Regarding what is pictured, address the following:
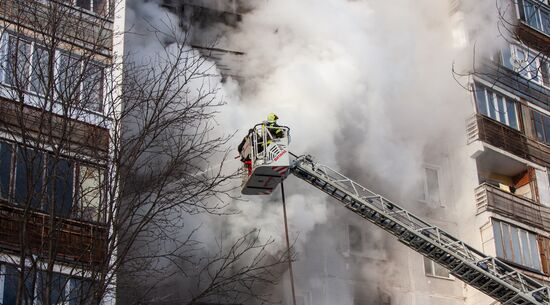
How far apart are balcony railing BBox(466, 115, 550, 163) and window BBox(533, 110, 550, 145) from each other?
277 mm

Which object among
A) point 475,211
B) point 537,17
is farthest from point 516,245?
point 537,17

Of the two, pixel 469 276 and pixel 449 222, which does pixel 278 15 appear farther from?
pixel 469 276

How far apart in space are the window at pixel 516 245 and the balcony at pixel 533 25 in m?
6.14

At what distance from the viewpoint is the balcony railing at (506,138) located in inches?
950

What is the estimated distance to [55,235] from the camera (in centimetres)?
1081

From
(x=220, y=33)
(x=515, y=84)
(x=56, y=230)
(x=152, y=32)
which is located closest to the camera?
(x=56, y=230)

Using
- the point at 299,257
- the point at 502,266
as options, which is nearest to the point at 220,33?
the point at 299,257

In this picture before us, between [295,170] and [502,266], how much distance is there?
4580 mm

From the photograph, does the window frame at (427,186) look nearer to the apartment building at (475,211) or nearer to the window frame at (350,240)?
the apartment building at (475,211)

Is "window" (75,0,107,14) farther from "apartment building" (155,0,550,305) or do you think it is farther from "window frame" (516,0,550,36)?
"window frame" (516,0,550,36)

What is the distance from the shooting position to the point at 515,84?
26344mm

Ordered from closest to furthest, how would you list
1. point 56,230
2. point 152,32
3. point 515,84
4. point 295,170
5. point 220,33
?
1. point 56,230
2. point 295,170
3. point 152,32
4. point 220,33
5. point 515,84

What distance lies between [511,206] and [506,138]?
209 cm

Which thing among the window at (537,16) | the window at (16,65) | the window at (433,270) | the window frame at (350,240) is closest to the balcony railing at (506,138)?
the window at (433,270)
